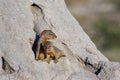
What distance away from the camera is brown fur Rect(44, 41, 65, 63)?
422 inches

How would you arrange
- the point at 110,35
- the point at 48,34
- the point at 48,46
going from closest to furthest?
the point at 48,46, the point at 48,34, the point at 110,35

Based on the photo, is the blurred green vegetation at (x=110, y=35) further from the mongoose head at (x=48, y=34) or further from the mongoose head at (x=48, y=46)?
the mongoose head at (x=48, y=46)

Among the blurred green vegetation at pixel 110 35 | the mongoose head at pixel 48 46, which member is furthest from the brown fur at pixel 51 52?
the blurred green vegetation at pixel 110 35

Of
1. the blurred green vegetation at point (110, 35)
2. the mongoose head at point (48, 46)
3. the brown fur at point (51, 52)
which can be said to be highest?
the mongoose head at point (48, 46)

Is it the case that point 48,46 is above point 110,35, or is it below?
above

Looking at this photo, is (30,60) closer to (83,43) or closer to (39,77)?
(39,77)

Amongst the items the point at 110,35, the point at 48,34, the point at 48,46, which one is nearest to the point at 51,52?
the point at 48,46

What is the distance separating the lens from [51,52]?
10.8 meters

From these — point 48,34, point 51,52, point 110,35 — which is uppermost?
point 48,34

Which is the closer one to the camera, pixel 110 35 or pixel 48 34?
pixel 48 34

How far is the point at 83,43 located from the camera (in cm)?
1146

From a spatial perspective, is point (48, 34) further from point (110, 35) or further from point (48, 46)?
point (110, 35)

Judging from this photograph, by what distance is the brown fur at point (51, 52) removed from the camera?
10.7 m

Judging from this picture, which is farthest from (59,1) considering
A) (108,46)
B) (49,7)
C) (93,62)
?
(108,46)
